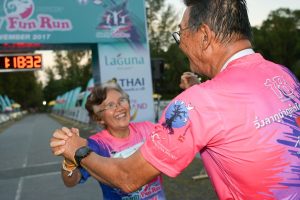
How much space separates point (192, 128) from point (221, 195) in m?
0.37

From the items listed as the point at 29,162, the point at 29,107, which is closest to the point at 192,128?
the point at 29,162

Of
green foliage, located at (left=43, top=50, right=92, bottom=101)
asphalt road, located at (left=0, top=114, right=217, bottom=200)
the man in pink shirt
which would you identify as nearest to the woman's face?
the man in pink shirt

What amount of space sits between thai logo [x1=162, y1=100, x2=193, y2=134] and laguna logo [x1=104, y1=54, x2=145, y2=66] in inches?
431

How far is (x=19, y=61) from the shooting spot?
37.4ft

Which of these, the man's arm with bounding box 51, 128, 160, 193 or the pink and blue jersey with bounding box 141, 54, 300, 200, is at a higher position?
the pink and blue jersey with bounding box 141, 54, 300, 200

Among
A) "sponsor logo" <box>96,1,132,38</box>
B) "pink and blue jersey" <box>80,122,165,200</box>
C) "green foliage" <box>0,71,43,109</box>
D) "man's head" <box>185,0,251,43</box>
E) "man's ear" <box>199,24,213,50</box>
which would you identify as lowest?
"green foliage" <box>0,71,43,109</box>

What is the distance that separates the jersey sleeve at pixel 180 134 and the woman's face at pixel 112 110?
186 centimetres

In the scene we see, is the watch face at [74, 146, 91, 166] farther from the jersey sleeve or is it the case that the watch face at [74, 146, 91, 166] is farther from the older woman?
the older woman

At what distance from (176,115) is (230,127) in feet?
0.66

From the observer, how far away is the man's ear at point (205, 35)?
159 cm

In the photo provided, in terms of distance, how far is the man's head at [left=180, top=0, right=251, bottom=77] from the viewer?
1577mm

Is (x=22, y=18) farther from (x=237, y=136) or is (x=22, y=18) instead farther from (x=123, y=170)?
(x=237, y=136)

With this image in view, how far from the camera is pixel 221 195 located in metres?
1.59

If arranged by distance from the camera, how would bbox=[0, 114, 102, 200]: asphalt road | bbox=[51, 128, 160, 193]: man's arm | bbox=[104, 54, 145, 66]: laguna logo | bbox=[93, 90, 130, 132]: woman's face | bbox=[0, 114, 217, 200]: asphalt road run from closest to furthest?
bbox=[51, 128, 160, 193]: man's arm
bbox=[93, 90, 130, 132]: woman's face
bbox=[0, 114, 217, 200]: asphalt road
bbox=[0, 114, 102, 200]: asphalt road
bbox=[104, 54, 145, 66]: laguna logo
